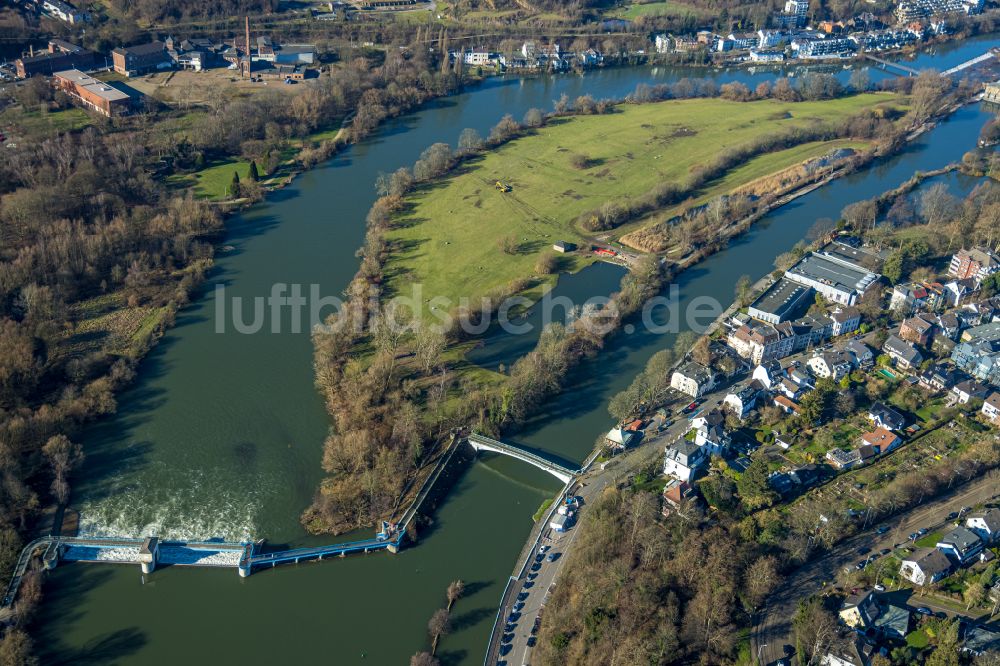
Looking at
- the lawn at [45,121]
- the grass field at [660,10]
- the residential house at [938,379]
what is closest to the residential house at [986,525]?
the residential house at [938,379]

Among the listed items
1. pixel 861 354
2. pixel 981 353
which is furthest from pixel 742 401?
pixel 981 353

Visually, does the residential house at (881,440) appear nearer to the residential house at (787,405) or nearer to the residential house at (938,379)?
the residential house at (787,405)

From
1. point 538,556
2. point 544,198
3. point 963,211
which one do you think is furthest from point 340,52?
point 538,556

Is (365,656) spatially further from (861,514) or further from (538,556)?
(861,514)

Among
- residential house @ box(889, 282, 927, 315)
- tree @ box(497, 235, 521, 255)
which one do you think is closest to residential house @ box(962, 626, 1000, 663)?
residential house @ box(889, 282, 927, 315)

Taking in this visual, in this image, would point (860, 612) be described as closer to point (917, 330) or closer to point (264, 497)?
point (917, 330)
